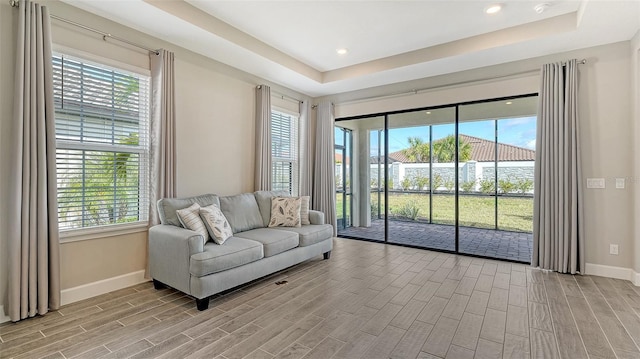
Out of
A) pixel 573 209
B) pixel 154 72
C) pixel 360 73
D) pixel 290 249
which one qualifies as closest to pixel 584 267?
pixel 573 209

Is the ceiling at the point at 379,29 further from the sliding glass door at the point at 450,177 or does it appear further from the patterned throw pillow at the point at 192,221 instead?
the patterned throw pillow at the point at 192,221

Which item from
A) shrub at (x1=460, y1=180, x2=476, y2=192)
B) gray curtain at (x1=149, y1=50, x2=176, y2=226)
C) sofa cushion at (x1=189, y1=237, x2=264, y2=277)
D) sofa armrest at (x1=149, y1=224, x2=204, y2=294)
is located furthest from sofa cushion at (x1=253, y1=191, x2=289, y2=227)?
shrub at (x1=460, y1=180, x2=476, y2=192)

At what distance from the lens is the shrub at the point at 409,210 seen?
18.0 feet

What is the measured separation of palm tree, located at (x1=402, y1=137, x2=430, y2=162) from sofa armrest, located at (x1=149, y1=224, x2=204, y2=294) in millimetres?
3987

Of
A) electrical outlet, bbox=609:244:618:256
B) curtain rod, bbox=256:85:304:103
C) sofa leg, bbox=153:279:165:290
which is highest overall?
curtain rod, bbox=256:85:304:103

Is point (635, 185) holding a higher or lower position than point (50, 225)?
higher

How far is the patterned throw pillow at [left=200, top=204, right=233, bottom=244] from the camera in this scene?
306 centimetres

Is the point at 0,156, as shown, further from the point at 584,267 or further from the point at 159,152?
the point at 584,267

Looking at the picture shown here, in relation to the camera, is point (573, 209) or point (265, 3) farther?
point (573, 209)

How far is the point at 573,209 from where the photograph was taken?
3.54 meters

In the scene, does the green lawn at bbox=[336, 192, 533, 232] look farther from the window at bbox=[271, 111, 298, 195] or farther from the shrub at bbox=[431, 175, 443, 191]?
the window at bbox=[271, 111, 298, 195]

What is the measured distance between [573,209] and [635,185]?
633 millimetres

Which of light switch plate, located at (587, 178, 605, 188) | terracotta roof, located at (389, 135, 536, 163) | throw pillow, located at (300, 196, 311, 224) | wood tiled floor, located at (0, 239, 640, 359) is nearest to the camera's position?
wood tiled floor, located at (0, 239, 640, 359)

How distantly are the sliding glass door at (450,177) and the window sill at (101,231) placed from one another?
3663 mm
